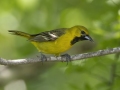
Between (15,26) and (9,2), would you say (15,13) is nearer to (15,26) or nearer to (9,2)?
(15,26)

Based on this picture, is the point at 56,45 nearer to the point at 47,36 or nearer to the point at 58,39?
the point at 58,39

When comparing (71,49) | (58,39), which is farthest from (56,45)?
(71,49)

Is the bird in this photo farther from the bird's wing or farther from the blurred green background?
the blurred green background

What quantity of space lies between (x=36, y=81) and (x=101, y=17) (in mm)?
2060

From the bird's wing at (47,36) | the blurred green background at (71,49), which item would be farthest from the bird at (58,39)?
the blurred green background at (71,49)

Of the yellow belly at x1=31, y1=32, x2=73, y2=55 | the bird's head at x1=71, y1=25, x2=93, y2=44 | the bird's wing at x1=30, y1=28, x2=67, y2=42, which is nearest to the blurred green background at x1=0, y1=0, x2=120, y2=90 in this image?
the bird's head at x1=71, y1=25, x2=93, y2=44

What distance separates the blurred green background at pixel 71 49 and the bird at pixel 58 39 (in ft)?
0.55

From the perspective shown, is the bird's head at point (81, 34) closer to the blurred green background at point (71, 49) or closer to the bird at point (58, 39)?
the bird at point (58, 39)

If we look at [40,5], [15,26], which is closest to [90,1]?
[40,5]

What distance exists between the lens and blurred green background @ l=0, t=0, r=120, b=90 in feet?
16.7

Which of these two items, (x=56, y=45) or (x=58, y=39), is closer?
(x=56, y=45)

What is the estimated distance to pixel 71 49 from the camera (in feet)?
22.8

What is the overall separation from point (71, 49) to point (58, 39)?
1.33m

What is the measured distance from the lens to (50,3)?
651cm
